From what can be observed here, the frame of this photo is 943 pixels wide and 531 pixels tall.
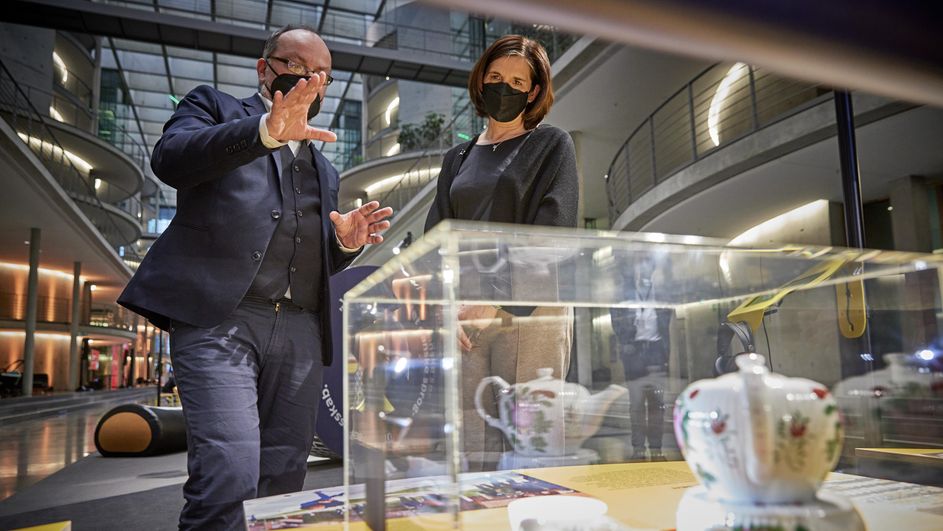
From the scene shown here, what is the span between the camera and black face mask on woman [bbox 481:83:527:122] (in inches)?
58.6

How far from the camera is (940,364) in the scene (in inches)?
32.9

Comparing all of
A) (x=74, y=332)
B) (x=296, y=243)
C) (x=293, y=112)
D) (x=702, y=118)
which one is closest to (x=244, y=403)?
(x=296, y=243)

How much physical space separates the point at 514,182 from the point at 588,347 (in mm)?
542

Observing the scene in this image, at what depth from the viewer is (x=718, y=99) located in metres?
8.89

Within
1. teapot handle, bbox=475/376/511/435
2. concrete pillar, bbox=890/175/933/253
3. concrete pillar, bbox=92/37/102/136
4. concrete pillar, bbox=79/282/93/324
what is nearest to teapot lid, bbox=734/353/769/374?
teapot handle, bbox=475/376/511/435

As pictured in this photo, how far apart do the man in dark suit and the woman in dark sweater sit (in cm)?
22

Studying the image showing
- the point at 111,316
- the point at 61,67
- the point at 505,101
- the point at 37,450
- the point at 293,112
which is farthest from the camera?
the point at 111,316

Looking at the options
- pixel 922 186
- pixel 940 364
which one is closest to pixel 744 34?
pixel 940 364

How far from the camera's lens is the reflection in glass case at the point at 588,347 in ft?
2.35

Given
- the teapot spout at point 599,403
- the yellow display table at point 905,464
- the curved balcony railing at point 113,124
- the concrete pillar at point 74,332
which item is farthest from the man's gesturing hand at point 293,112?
the curved balcony railing at point 113,124

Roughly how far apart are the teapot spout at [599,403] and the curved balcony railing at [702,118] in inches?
264

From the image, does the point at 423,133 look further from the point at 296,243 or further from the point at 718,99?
A: the point at 296,243

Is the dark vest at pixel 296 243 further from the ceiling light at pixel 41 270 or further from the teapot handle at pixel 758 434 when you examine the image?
the ceiling light at pixel 41 270

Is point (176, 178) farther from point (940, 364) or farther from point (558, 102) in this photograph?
point (558, 102)
